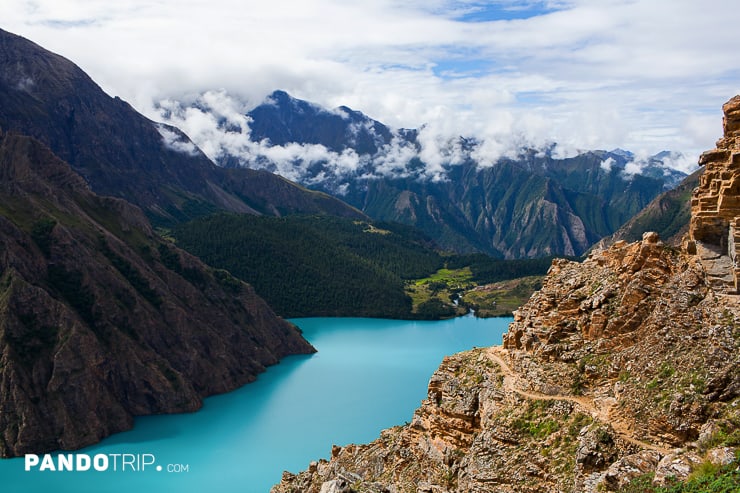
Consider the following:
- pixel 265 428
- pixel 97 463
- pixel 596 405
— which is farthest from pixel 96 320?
pixel 596 405

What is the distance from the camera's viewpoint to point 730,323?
2381 centimetres

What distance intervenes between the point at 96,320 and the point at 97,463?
1207 inches

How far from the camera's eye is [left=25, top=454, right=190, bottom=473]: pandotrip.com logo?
7988 centimetres

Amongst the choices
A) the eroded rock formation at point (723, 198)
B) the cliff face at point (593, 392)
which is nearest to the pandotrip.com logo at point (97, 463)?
the cliff face at point (593, 392)

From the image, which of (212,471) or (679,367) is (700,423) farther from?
(212,471)

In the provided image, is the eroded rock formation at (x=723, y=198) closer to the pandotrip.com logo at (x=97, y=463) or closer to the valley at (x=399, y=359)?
the valley at (x=399, y=359)

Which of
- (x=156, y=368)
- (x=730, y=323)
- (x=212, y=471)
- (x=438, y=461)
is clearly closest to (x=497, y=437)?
(x=438, y=461)

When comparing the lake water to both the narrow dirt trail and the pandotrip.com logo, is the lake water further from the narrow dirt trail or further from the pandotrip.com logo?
the narrow dirt trail

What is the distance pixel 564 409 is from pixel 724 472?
8102 mm

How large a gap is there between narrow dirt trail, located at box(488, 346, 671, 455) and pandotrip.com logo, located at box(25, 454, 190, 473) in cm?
5805

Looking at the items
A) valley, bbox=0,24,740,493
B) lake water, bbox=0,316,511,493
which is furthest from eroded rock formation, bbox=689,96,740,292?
lake water, bbox=0,316,511,493

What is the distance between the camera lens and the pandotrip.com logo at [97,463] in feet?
262

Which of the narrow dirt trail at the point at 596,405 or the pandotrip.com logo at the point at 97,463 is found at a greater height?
the narrow dirt trail at the point at 596,405

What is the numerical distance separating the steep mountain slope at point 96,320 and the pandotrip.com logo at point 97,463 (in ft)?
12.0
